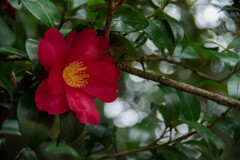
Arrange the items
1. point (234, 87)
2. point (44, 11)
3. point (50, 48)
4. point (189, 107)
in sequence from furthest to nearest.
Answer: point (189, 107)
point (234, 87)
point (44, 11)
point (50, 48)

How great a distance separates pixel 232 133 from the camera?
38.1 inches

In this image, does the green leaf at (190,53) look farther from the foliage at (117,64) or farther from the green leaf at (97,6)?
the green leaf at (97,6)

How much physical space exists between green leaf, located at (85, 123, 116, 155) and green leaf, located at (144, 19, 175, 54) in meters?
0.50

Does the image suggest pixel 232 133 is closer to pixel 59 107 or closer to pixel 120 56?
pixel 120 56

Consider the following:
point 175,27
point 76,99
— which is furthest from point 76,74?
point 175,27

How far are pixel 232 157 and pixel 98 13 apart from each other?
220 centimetres

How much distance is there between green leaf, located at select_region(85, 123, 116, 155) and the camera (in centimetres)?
108

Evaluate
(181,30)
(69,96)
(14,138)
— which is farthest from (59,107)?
(14,138)

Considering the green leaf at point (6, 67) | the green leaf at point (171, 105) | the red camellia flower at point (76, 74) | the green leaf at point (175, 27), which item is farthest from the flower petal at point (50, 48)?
the green leaf at point (171, 105)

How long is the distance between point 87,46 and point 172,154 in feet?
1.77

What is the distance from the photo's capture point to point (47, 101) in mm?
647

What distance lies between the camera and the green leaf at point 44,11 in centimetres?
70

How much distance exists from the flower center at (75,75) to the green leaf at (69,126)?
9cm

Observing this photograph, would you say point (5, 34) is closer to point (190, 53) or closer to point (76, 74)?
point (76, 74)
